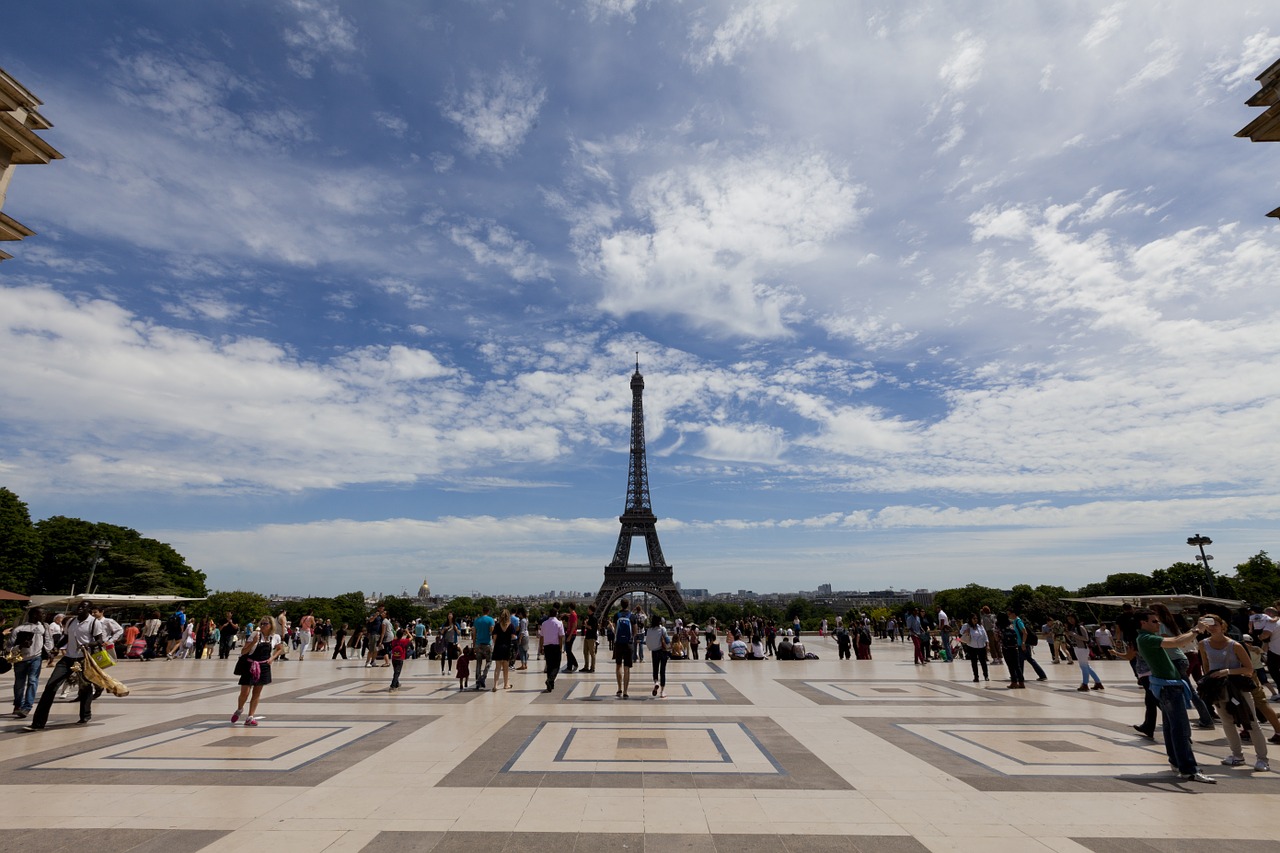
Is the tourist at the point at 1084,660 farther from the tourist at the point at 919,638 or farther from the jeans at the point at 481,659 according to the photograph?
the jeans at the point at 481,659

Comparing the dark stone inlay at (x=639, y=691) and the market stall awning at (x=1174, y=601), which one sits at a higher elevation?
the market stall awning at (x=1174, y=601)

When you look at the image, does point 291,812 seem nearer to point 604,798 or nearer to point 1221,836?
point 604,798

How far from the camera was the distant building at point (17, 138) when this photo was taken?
9758mm

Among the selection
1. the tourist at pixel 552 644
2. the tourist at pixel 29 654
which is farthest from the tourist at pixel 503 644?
the tourist at pixel 29 654

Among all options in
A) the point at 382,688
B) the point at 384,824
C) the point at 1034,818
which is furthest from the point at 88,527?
the point at 1034,818

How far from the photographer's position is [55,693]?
9500 mm

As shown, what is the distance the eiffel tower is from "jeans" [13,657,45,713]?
214 ft

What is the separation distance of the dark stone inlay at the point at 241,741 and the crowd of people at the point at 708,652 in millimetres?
794

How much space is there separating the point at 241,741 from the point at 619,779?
5.56 metres

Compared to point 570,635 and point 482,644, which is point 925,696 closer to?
point 570,635

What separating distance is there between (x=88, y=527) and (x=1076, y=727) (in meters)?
81.0

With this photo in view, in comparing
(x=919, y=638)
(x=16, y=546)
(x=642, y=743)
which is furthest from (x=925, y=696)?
(x=16, y=546)

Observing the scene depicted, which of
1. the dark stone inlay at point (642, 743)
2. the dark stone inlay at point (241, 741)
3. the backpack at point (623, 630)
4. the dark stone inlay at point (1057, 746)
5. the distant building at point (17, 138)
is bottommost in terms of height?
the dark stone inlay at point (241, 741)

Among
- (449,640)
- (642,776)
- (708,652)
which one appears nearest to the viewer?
(642,776)
